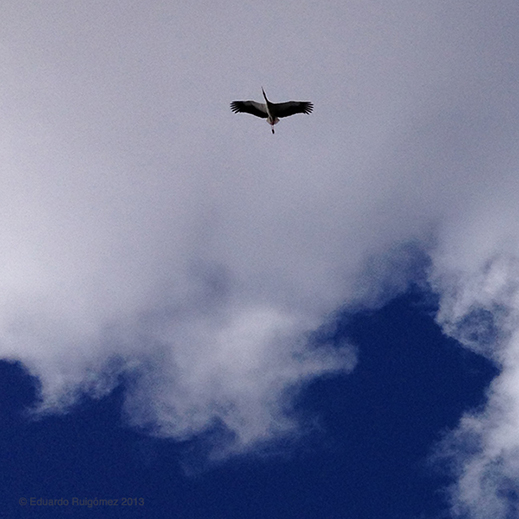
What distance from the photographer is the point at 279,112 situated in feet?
434

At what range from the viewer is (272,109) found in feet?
429

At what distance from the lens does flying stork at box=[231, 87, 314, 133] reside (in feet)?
431

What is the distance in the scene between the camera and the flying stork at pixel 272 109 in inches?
5172

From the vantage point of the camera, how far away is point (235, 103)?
13250cm

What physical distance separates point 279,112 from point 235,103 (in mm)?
9062
